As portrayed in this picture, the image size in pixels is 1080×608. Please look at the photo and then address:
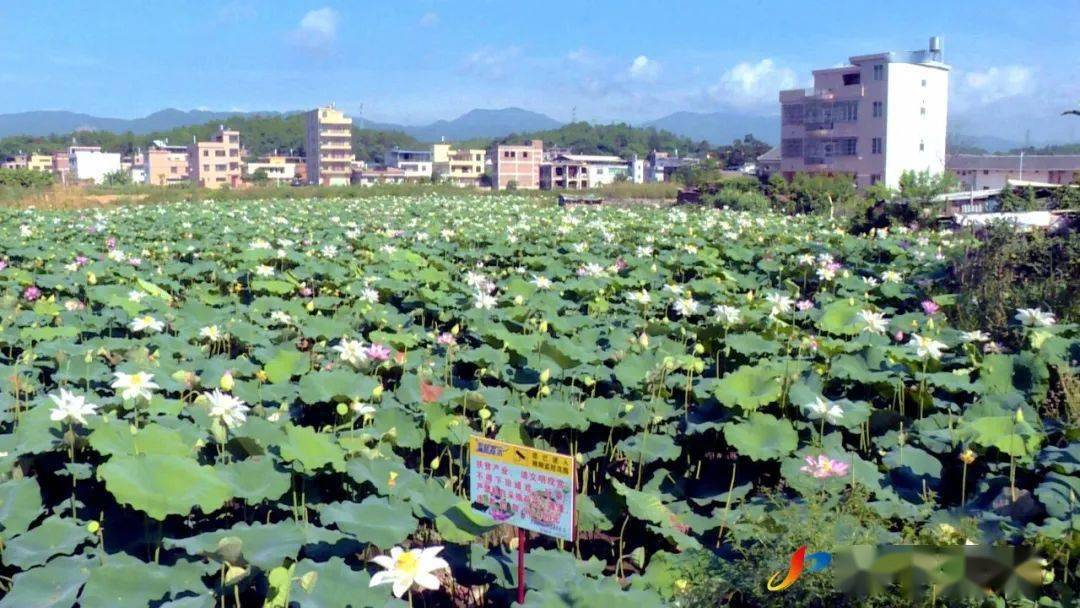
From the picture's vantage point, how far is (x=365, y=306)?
591 cm

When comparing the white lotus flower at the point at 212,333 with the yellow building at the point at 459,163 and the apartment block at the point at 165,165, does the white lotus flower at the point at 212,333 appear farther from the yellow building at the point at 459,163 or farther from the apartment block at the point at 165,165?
the apartment block at the point at 165,165

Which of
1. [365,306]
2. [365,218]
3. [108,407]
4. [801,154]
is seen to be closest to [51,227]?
[365,218]

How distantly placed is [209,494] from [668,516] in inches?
56.3

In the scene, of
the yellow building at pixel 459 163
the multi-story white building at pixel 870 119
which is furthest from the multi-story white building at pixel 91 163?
the multi-story white building at pixel 870 119

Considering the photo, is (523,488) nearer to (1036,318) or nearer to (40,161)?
(1036,318)

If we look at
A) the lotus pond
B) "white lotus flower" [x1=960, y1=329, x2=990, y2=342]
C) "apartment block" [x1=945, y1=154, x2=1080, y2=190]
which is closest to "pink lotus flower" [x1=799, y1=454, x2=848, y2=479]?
the lotus pond

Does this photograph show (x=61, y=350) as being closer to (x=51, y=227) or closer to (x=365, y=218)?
(x=51, y=227)

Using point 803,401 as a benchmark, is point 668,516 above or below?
below

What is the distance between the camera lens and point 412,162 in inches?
3575

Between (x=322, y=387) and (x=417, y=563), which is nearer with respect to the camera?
(x=417, y=563)

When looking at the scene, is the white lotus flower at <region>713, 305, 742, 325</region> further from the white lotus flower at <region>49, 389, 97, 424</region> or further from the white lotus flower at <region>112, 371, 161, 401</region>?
the white lotus flower at <region>49, 389, 97, 424</region>

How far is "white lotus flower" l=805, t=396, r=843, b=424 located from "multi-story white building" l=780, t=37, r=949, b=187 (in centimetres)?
4399

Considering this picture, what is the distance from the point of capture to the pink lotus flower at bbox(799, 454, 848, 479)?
3.14m

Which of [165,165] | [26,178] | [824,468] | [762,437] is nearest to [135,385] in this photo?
[762,437]
